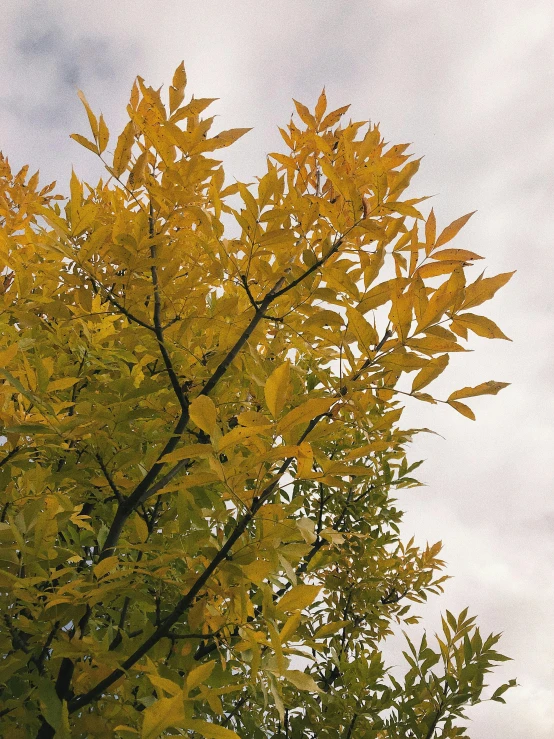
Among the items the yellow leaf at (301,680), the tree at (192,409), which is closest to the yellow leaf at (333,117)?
the tree at (192,409)

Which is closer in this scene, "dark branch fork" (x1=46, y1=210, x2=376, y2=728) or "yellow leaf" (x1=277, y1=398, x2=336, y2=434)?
"yellow leaf" (x1=277, y1=398, x2=336, y2=434)

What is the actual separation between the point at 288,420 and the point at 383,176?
805 mm

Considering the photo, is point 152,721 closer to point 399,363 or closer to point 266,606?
point 266,606

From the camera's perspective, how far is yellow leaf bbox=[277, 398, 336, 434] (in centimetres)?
96

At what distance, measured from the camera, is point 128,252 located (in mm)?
1470

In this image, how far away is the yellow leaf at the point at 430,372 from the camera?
1237 millimetres

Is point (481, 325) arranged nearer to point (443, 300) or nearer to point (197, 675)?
point (443, 300)

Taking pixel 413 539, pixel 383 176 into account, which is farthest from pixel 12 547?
pixel 413 539

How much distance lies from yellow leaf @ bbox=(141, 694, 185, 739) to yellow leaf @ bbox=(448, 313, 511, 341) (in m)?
1.00

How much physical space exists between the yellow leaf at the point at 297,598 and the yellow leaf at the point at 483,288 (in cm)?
76

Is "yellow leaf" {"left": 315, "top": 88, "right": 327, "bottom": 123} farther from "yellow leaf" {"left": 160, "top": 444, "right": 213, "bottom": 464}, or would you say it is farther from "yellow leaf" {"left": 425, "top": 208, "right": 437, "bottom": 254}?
"yellow leaf" {"left": 160, "top": 444, "right": 213, "bottom": 464}

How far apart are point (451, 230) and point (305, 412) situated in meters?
0.75

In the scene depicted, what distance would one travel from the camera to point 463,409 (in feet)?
4.35

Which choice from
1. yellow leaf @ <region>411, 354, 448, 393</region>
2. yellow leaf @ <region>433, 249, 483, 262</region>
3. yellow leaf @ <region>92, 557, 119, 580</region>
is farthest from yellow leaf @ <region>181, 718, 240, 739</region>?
yellow leaf @ <region>433, 249, 483, 262</region>
